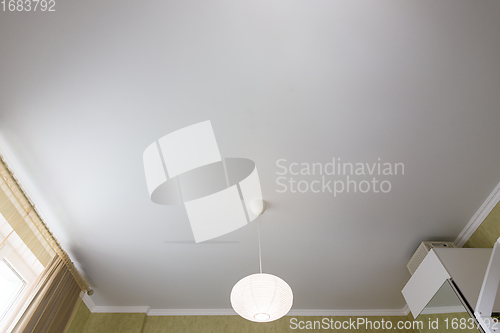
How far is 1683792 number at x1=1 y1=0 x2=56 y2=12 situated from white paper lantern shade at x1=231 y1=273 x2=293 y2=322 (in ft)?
5.55

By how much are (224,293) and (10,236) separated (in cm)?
178

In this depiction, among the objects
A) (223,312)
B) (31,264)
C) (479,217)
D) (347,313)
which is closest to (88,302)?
(31,264)

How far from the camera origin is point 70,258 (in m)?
2.62

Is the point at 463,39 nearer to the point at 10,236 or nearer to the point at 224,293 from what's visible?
the point at 224,293

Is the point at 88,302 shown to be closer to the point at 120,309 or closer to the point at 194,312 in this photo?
the point at 120,309

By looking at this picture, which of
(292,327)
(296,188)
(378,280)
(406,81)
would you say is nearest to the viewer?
(406,81)

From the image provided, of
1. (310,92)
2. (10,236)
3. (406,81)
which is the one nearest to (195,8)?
(310,92)

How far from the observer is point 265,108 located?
1718mm

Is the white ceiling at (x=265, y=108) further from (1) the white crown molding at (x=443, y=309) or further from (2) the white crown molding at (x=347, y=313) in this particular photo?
(2) the white crown molding at (x=347, y=313)
